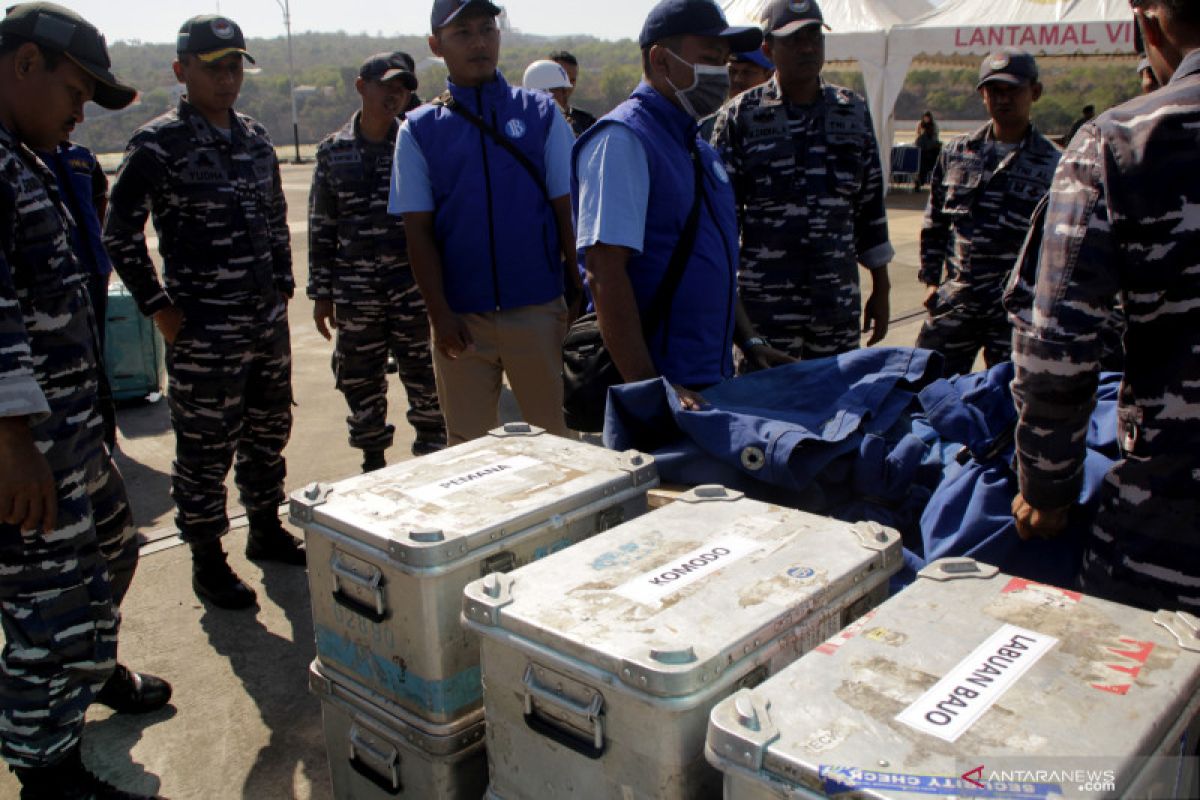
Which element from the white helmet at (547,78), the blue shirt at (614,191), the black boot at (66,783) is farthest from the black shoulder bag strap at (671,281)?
the white helmet at (547,78)

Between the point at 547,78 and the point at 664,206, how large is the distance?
4.23 m

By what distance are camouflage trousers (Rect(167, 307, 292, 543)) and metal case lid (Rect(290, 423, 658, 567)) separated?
1546mm

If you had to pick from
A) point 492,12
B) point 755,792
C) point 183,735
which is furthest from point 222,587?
point 755,792

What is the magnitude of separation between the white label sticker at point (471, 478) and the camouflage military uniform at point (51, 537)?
92 centimetres

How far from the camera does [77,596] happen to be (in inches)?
92.7

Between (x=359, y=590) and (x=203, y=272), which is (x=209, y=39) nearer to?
(x=203, y=272)

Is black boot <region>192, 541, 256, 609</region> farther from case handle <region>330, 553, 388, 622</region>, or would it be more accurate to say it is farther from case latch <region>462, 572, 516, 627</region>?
case latch <region>462, 572, 516, 627</region>

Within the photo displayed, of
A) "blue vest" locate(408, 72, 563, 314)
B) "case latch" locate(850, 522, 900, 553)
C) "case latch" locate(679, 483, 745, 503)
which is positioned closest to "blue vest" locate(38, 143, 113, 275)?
"blue vest" locate(408, 72, 563, 314)

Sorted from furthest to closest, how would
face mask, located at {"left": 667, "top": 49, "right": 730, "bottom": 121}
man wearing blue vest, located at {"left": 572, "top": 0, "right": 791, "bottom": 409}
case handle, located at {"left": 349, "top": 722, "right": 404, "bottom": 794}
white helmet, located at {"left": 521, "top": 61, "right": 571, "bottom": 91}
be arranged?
1. white helmet, located at {"left": 521, "top": 61, "right": 571, "bottom": 91}
2. face mask, located at {"left": 667, "top": 49, "right": 730, "bottom": 121}
3. man wearing blue vest, located at {"left": 572, "top": 0, "right": 791, "bottom": 409}
4. case handle, located at {"left": 349, "top": 722, "right": 404, "bottom": 794}

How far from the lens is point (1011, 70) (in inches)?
170

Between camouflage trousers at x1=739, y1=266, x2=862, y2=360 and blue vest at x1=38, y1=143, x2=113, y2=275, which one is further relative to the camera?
camouflage trousers at x1=739, y1=266, x2=862, y2=360

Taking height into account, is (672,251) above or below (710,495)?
above

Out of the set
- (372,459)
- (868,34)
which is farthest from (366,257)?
(868,34)

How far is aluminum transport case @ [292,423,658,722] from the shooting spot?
174cm
